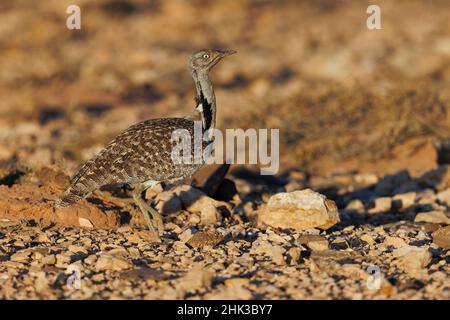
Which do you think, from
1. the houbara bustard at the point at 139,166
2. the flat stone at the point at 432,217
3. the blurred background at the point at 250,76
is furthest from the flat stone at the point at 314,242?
the blurred background at the point at 250,76

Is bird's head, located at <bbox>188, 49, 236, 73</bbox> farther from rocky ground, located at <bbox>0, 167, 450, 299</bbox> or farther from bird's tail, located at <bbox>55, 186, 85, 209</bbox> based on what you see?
bird's tail, located at <bbox>55, 186, 85, 209</bbox>

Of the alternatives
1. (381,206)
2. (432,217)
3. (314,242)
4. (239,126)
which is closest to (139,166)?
(314,242)

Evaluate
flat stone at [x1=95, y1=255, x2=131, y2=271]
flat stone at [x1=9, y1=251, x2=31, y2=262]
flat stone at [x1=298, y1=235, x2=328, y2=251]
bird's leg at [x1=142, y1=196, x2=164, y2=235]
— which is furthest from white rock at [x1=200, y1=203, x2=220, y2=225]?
flat stone at [x1=9, y1=251, x2=31, y2=262]

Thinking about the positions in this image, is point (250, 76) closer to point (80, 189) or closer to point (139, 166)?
point (139, 166)

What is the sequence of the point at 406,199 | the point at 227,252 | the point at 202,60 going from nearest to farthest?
the point at 227,252
the point at 202,60
the point at 406,199

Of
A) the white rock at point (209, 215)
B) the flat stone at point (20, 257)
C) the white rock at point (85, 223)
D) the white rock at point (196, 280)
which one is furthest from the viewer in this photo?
the white rock at point (209, 215)

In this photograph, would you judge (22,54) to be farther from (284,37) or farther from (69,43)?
(284,37)

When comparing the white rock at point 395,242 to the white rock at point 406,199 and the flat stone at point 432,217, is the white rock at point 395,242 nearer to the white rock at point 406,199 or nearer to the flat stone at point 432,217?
the flat stone at point 432,217
